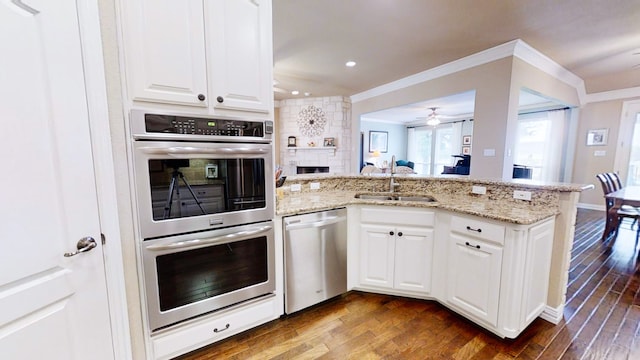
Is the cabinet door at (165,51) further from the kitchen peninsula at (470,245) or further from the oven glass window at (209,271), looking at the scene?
the kitchen peninsula at (470,245)

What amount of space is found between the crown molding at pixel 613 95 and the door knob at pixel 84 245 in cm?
801

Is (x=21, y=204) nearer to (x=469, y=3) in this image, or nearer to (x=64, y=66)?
(x=64, y=66)

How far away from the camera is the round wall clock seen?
640 centimetres

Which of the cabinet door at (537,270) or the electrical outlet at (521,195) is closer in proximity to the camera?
the cabinet door at (537,270)

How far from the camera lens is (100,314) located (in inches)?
44.9

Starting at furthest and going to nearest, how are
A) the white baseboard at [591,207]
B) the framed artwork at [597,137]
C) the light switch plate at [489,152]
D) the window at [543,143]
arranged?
the window at [543,143], the white baseboard at [591,207], the framed artwork at [597,137], the light switch plate at [489,152]

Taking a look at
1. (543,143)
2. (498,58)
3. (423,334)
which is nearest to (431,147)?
(543,143)

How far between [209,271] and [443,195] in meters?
2.10

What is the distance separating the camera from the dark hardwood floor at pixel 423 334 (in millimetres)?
1622

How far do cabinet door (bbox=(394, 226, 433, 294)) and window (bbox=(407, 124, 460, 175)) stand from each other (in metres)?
7.27

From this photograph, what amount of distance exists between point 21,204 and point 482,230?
234 cm

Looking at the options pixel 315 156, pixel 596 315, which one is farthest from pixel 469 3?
pixel 315 156

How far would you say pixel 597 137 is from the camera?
5207 millimetres

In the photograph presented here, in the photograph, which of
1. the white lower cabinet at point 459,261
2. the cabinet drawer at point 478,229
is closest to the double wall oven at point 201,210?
the white lower cabinet at point 459,261
